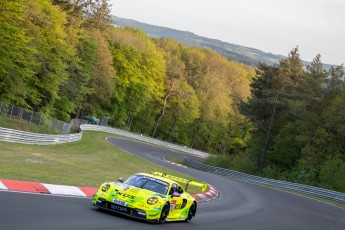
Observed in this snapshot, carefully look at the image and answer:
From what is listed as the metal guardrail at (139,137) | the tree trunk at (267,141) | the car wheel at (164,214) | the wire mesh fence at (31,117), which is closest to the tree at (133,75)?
the metal guardrail at (139,137)

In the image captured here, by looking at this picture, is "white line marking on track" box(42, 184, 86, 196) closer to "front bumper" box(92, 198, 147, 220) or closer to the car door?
"front bumper" box(92, 198, 147, 220)

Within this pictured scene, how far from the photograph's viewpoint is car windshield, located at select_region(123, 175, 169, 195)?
1594 cm

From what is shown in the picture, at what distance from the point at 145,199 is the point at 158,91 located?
85.0 metres

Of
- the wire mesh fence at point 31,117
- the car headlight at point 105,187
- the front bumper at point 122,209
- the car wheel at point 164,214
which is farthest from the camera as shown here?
the wire mesh fence at point 31,117

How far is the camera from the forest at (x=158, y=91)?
4991 cm

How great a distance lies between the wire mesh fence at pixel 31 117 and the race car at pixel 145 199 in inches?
1162

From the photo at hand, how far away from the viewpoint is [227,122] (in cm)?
11175

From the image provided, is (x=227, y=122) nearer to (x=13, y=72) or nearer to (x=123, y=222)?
(x=13, y=72)

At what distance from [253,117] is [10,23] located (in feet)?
109

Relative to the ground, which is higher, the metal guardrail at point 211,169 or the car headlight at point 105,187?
the car headlight at point 105,187

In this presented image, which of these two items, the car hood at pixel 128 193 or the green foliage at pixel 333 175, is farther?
the green foliage at pixel 333 175

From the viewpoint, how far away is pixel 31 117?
47844 millimetres

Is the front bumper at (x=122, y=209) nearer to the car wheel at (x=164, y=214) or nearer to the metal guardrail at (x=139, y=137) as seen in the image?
the car wheel at (x=164, y=214)

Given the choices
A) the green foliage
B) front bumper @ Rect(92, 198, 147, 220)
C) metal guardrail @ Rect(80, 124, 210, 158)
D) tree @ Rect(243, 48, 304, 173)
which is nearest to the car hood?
front bumper @ Rect(92, 198, 147, 220)
